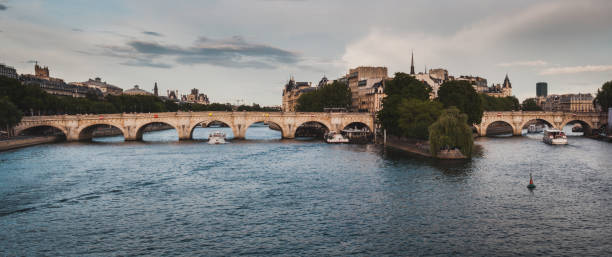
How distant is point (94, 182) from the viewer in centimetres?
4831

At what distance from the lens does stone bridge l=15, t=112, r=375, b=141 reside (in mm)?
102625

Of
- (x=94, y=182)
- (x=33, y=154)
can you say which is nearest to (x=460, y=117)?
(x=94, y=182)

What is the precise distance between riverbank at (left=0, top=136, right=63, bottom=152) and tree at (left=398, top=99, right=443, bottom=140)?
65.3m

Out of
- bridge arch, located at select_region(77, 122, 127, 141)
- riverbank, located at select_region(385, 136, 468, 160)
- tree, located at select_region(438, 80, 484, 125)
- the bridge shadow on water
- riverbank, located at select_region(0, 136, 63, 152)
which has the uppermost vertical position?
tree, located at select_region(438, 80, 484, 125)

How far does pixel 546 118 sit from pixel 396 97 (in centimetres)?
4803

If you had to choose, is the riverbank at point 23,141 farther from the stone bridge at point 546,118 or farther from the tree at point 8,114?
the stone bridge at point 546,118

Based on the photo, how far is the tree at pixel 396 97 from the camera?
8862 centimetres

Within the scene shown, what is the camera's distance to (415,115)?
→ 81375 mm

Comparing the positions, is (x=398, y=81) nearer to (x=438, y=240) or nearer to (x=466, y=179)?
(x=466, y=179)

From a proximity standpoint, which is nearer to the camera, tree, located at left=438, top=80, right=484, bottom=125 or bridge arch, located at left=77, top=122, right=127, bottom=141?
tree, located at left=438, top=80, right=484, bottom=125

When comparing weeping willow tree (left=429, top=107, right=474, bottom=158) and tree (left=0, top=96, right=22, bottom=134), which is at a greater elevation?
tree (left=0, top=96, right=22, bottom=134)

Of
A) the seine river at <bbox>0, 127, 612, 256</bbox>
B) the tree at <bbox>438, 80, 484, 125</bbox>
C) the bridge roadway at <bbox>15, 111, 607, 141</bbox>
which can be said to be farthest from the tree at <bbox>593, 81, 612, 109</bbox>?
the seine river at <bbox>0, 127, 612, 256</bbox>

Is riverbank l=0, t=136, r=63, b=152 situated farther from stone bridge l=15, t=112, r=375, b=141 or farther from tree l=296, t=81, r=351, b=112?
tree l=296, t=81, r=351, b=112

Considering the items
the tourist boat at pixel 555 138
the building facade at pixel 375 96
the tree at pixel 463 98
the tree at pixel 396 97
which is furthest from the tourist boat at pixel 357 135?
the tourist boat at pixel 555 138
